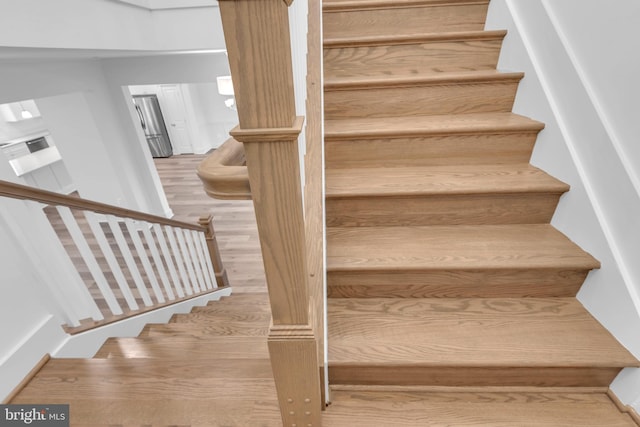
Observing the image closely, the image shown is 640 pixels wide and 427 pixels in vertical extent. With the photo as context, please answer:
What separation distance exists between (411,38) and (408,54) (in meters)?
0.07

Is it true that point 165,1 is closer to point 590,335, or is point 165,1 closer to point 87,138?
point 87,138

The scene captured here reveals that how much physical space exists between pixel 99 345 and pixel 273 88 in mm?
1835

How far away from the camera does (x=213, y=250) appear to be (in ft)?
A: 9.80

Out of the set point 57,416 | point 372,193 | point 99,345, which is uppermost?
point 372,193

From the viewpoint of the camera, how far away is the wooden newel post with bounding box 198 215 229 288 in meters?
2.79

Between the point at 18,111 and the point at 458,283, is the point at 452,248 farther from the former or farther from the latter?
the point at 18,111

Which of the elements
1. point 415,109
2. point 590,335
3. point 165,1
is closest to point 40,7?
point 165,1

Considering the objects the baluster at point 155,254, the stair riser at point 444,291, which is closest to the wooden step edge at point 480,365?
the stair riser at point 444,291

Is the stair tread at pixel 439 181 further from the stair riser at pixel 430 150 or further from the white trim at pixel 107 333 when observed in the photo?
the white trim at pixel 107 333

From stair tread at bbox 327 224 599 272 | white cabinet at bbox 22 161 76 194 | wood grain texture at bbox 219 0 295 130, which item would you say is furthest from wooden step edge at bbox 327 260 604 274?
white cabinet at bbox 22 161 76 194

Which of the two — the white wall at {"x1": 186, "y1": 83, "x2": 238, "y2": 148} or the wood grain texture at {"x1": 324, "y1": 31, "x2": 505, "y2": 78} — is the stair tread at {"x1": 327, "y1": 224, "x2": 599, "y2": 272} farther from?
the white wall at {"x1": 186, "y1": 83, "x2": 238, "y2": 148}

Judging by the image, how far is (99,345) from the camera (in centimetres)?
169

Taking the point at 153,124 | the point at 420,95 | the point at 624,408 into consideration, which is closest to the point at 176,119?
the point at 153,124

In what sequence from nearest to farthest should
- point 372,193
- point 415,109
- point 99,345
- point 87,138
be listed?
point 372,193 < point 415,109 < point 99,345 < point 87,138
